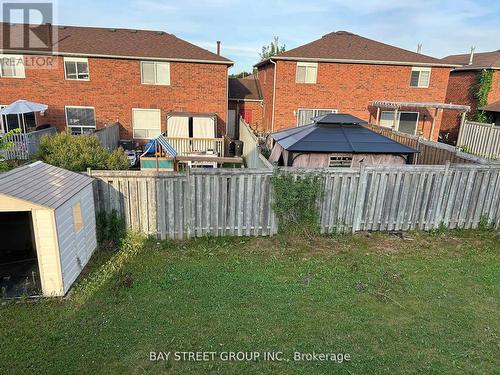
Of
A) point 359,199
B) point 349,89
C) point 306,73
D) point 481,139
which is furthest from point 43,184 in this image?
point 481,139

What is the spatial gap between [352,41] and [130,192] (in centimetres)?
2034

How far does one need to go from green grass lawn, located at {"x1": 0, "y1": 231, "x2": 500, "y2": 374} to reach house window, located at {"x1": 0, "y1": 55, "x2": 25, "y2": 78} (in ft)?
55.2

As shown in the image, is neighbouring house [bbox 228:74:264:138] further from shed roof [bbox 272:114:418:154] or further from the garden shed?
the garden shed

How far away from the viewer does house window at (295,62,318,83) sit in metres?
20.7

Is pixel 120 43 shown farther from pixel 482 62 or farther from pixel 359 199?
pixel 482 62

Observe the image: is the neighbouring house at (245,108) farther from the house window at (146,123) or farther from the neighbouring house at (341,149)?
the neighbouring house at (341,149)

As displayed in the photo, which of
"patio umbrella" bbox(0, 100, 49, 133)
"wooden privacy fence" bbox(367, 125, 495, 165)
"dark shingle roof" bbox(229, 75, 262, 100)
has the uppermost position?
"dark shingle roof" bbox(229, 75, 262, 100)

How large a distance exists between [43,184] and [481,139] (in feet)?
63.3

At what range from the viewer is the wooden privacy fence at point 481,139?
16500 millimetres

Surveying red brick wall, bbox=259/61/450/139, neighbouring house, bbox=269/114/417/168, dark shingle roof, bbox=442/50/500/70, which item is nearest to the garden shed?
neighbouring house, bbox=269/114/417/168

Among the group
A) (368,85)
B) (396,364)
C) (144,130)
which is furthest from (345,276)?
(368,85)

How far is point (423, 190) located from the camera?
842 centimetres

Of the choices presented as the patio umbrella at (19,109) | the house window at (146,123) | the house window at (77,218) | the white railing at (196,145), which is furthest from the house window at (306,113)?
the house window at (77,218)

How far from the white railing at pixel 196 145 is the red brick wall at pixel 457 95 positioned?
17417mm
